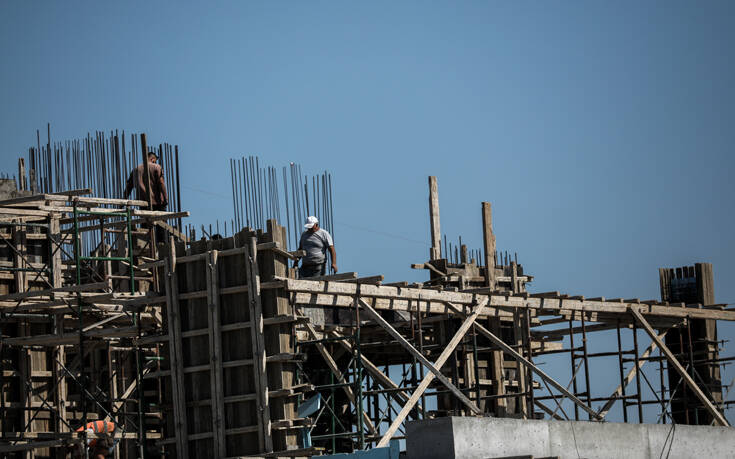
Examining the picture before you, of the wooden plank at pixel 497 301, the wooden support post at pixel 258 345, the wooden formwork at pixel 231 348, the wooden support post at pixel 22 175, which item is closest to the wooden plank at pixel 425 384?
the wooden plank at pixel 497 301

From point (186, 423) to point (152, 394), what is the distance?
6.84 meters

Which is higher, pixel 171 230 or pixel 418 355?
pixel 171 230

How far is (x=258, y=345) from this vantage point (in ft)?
68.7

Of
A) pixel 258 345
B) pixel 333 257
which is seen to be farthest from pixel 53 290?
pixel 333 257

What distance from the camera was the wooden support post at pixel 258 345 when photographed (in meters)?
20.8

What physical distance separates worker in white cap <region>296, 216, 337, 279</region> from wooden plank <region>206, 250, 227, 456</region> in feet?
15.9

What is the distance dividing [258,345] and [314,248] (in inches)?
220

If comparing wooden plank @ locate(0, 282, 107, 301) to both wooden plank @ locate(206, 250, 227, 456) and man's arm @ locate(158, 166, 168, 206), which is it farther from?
man's arm @ locate(158, 166, 168, 206)

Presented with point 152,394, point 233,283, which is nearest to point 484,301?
point 233,283

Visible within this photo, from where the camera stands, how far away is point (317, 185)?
3209 cm

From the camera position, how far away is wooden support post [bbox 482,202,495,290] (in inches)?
1209

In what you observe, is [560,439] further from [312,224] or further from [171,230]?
[171,230]

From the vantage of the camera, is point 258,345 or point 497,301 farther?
point 497,301

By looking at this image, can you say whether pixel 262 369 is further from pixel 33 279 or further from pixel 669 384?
pixel 669 384
